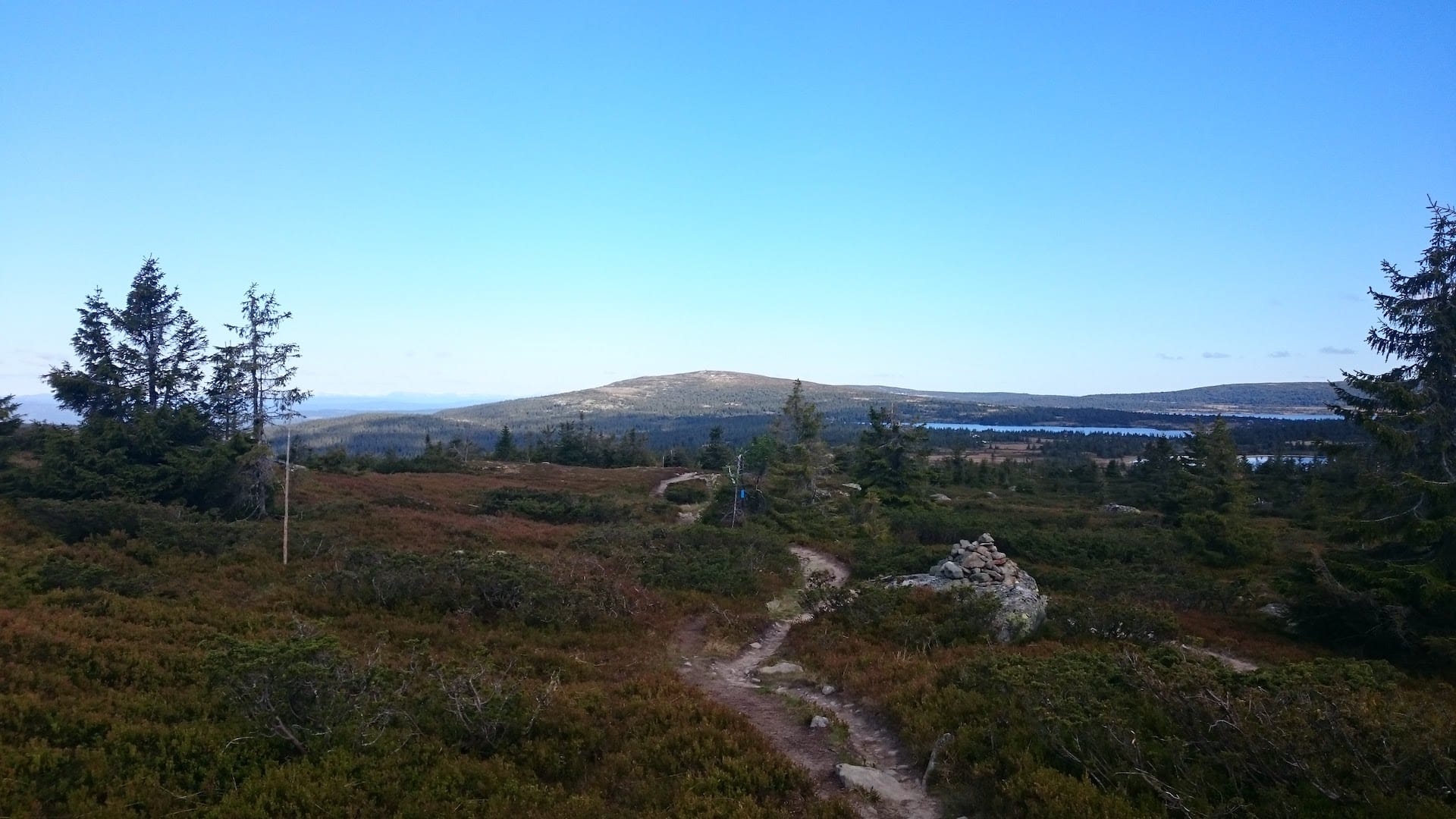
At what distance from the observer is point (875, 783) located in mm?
7566

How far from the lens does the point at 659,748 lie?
8.15m

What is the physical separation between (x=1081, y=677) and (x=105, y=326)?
34203 millimetres

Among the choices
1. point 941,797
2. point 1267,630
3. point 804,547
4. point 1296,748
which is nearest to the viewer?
point 1296,748

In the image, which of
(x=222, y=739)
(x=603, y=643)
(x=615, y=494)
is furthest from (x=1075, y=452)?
(x=222, y=739)

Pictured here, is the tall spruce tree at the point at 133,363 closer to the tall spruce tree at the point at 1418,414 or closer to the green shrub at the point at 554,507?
the green shrub at the point at 554,507

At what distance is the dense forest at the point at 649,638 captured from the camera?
674 cm

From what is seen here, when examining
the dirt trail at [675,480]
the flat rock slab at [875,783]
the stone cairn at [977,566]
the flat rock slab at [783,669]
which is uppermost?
the flat rock slab at [875,783]

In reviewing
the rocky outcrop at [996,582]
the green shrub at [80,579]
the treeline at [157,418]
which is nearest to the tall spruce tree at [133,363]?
the treeline at [157,418]

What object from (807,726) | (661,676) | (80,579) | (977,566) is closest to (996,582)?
(977,566)

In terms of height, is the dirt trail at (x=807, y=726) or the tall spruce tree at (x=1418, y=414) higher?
the tall spruce tree at (x=1418, y=414)

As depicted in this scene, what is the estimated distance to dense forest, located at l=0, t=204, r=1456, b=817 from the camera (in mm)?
6742

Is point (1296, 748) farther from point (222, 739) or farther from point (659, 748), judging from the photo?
point (222, 739)

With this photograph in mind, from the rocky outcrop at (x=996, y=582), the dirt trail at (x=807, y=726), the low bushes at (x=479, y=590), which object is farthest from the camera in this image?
the low bushes at (x=479, y=590)

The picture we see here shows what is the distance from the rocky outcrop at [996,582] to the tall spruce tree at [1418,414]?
702 centimetres
